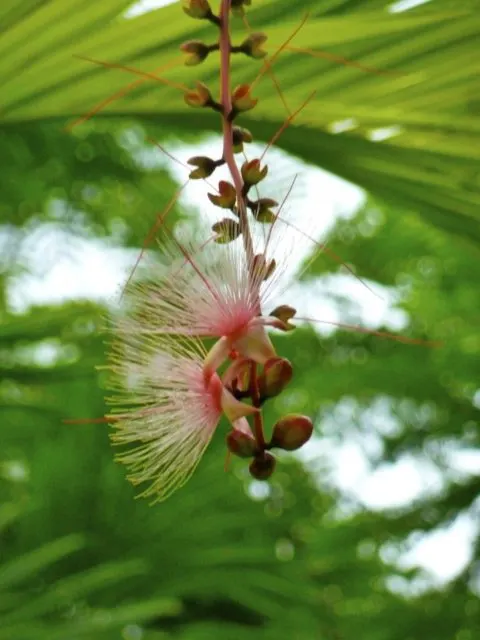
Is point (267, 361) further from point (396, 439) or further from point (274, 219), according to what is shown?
point (396, 439)

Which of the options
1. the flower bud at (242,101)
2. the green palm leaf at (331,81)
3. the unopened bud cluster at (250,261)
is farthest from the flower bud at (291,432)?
the green palm leaf at (331,81)

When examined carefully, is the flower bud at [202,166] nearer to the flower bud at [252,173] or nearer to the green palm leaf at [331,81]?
the flower bud at [252,173]

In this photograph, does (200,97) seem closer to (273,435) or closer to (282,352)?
(273,435)

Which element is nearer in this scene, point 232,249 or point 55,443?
point 232,249

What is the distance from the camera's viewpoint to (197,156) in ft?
0.98

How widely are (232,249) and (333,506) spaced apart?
130cm

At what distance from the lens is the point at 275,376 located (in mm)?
233

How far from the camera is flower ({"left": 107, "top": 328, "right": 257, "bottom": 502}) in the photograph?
0.96 ft

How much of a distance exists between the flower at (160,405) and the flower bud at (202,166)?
2.1 inches

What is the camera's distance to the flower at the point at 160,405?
11.6 inches

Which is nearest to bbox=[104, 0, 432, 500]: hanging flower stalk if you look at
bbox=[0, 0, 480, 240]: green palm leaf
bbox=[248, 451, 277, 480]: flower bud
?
bbox=[248, 451, 277, 480]: flower bud

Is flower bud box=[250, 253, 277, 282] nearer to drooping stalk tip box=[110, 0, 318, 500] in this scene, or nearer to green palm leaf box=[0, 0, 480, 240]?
drooping stalk tip box=[110, 0, 318, 500]

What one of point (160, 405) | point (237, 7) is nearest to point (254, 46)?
point (237, 7)

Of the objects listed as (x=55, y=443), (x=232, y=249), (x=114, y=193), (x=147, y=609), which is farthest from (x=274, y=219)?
(x=114, y=193)
